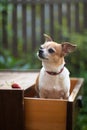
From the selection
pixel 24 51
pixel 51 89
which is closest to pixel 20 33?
pixel 24 51

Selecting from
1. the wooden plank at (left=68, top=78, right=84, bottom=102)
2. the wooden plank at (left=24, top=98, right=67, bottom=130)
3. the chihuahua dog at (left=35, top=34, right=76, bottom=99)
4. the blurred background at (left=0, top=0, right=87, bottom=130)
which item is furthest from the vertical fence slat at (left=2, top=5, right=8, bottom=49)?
the wooden plank at (left=24, top=98, right=67, bottom=130)

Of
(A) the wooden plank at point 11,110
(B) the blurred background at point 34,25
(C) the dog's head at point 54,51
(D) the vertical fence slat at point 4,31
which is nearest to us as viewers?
(A) the wooden plank at point 11,110

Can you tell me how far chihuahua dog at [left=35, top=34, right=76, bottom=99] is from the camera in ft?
6.63

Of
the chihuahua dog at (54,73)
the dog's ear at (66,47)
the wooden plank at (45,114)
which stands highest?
the dog's ear at (66,47)

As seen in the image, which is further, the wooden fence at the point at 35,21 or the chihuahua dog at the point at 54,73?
the wooden fence at the point at 35,21

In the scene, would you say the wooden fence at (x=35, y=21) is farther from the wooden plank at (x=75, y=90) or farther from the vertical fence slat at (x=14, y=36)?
the wooden plank at (x=75, y=90)

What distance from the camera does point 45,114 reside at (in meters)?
1.82

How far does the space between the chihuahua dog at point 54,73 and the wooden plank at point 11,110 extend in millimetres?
289

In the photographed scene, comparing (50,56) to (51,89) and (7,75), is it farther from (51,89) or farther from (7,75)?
(7,75)

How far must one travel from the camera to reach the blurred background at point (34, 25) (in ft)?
13.7

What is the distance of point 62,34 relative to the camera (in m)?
4.19

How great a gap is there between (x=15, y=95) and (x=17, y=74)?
101cm

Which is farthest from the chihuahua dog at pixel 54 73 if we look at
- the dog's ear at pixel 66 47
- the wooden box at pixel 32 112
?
the wooden box at pixel 32 112

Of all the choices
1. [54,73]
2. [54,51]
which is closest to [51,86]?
[54,73]
